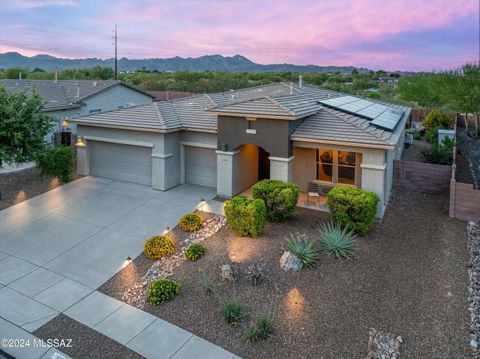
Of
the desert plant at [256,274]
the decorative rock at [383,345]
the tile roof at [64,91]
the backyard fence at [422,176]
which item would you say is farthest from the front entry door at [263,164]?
the tile roof at [64,91]

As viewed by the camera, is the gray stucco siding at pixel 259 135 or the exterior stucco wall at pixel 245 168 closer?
the gray stucco siding at pixel 259 135

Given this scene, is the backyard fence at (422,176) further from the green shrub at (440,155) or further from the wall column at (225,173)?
the wall column at (225,173)

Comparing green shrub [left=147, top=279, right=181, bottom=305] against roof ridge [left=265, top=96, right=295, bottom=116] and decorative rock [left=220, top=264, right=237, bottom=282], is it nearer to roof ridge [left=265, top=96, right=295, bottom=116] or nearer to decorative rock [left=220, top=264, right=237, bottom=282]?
decorative rock [left=220, top=264, right=237, bottom=282]

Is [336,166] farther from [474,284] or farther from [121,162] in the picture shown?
[121,162]

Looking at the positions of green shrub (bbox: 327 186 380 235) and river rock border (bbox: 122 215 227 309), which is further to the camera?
green shrub (bbox: 327 186 380 235)

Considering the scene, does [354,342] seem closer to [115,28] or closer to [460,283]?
[460,283]

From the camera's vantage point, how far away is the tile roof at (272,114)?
14.6 meters

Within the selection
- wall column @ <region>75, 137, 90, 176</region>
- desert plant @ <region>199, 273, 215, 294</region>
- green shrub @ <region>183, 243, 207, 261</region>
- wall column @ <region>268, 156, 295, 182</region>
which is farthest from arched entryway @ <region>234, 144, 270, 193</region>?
wall column @ <region>75, 137, 90, 176</region>

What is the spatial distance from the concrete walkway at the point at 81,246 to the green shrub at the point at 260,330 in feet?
4.42

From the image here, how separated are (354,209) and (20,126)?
44.6ft

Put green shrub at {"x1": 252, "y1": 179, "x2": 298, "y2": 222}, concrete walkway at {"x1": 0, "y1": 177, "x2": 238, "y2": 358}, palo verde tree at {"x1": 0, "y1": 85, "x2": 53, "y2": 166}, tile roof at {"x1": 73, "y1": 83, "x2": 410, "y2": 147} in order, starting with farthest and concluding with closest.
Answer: palo verde tree at {"x1": 0, "y1": 85, "x2": 53, "y2": 166}
tile roof at {"x1": 73, "y1": 83, "x2": 410, "y2": 147}
green shrub at {"x1": 252, "y1": 179, "x2": 298, "y2": 222}
concrete walkway at {"x1": 0, "y1": 177, "x2": 238, "y2": 358}

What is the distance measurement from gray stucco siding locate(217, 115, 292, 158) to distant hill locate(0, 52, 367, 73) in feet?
270

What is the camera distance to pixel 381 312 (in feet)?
29.7

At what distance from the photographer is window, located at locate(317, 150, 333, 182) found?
53.3 feet
